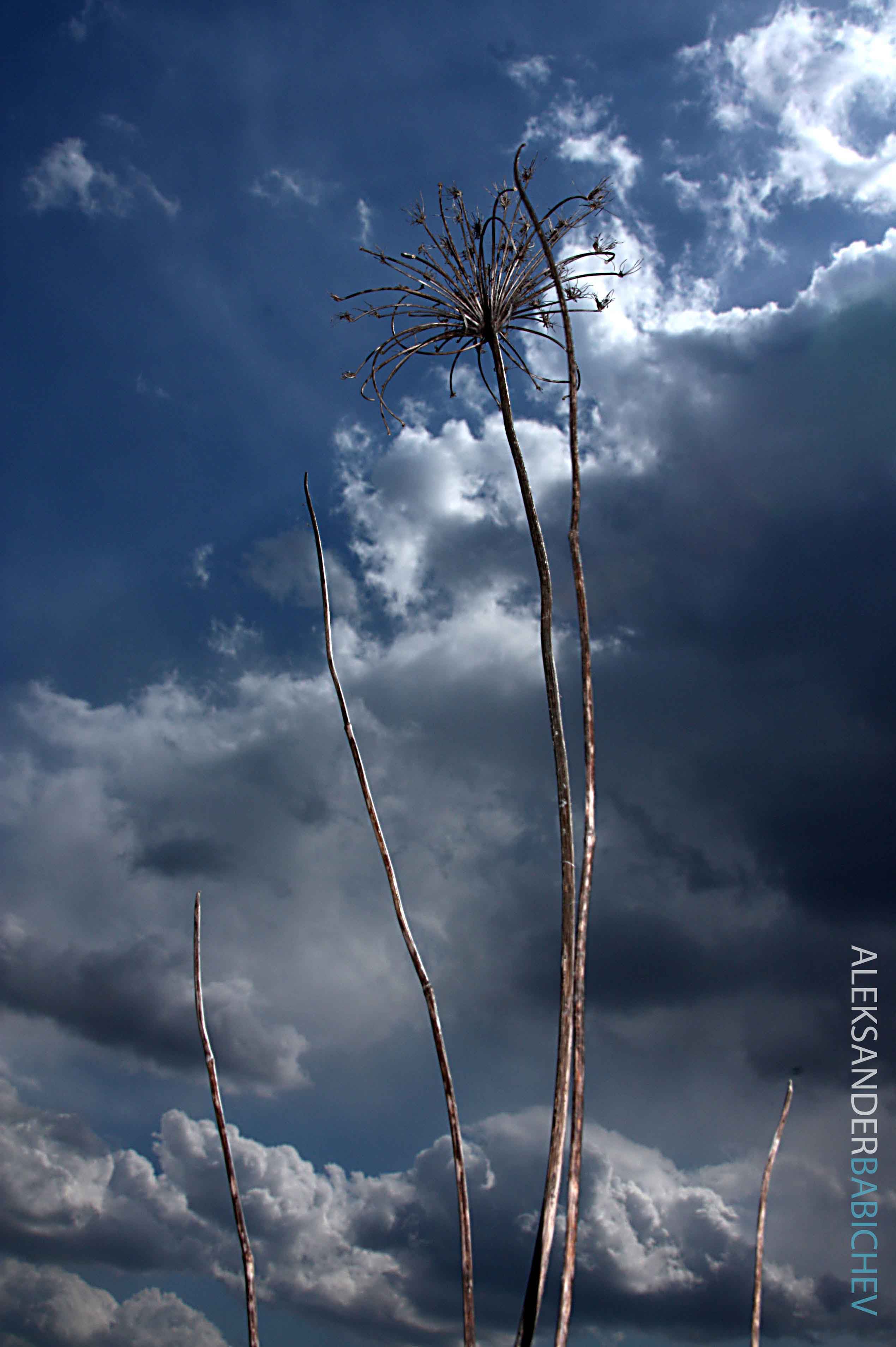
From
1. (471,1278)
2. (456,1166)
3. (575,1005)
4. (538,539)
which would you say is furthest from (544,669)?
(471,1278)

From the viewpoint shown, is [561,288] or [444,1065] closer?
[444,1065]

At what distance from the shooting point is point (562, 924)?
3.11 metres

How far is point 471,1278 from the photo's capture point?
2.92 metres

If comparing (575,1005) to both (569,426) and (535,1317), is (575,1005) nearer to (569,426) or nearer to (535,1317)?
(535,1317)

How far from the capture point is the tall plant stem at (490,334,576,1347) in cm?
281

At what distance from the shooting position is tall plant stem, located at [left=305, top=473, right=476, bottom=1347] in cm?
289

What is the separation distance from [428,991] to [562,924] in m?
0.52

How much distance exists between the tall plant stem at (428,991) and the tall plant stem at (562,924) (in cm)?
17

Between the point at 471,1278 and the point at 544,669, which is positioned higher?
the point at 544,669

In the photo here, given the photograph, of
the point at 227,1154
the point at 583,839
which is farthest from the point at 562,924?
the point at 227,1154

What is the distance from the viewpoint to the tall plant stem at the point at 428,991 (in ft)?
9.50

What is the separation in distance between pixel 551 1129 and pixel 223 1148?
4.02ft

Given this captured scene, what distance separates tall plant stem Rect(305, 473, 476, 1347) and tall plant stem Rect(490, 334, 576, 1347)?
175 mm

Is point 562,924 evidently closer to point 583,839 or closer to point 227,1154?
point 583,839
